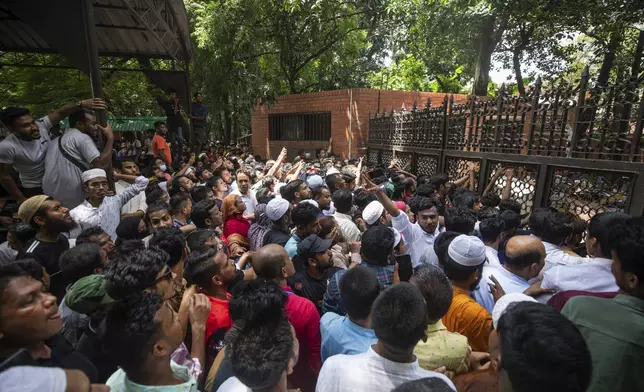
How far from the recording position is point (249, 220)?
4609 mm

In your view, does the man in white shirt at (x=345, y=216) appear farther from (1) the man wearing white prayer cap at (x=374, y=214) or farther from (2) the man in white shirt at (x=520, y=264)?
(2) the man in white shirt at (x=520, y=264)

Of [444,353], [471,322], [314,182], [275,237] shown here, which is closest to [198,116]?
[314,182]

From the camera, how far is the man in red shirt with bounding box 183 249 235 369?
2.16 meters

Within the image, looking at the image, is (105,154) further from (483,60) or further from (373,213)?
(483,60)

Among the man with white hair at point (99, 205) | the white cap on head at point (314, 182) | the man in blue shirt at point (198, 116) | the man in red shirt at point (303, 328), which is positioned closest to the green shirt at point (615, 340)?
the man in red shirt at point (303, 328)

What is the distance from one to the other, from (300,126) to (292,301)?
12417 mm

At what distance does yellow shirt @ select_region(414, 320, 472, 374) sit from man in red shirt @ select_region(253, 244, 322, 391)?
67 centimetres

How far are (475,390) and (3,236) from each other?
483cm

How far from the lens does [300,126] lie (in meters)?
14.2

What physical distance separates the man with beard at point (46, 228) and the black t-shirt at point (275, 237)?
65.6 inches

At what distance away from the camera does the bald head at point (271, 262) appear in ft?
8.09

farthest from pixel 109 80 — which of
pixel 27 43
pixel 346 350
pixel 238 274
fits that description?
pixel 346 350

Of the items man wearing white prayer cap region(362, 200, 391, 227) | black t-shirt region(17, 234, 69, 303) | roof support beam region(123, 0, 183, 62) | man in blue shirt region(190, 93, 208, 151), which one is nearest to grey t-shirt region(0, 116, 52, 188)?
black t-shirt region(17, 234, 69, 303)

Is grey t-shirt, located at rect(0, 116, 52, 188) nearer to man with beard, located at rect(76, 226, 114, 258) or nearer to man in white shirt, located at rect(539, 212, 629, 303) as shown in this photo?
man with beard, located at rect(76, 226, 114, 258)
